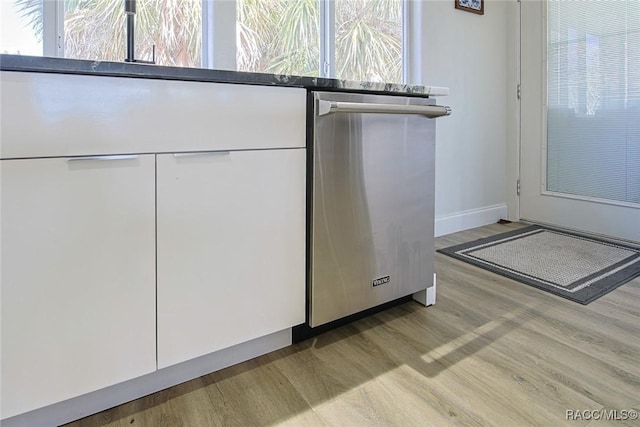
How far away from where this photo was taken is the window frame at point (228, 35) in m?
1.65

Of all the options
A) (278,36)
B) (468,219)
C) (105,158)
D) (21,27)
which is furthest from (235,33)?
(468,219)

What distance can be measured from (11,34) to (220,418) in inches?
66.0

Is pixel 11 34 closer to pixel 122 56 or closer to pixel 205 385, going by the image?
pixel 122 56

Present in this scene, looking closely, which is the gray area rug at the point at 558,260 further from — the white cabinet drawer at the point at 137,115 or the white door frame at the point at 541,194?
the white cabinet drawer at the point at 137,115

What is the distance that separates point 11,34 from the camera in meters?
1.58

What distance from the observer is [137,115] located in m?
0.97

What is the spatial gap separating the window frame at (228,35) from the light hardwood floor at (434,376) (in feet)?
4.80

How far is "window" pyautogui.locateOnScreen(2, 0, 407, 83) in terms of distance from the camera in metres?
1.66

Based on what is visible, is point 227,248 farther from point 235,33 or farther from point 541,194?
point 541,194

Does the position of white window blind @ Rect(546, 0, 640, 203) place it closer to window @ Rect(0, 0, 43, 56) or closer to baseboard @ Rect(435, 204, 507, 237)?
baseboard @ Rect(435, 204, 507, 237)

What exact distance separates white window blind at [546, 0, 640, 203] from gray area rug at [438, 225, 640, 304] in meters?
0.46

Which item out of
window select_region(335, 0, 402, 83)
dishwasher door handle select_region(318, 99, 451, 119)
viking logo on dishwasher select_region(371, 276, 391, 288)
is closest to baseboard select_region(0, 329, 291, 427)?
viking logo on dishwasher select_region(371, 276, 391, 288)

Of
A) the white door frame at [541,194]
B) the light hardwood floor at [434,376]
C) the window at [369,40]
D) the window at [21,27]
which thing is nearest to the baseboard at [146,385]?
the light hardwood floor at [434,376]

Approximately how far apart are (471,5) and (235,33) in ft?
6.37
